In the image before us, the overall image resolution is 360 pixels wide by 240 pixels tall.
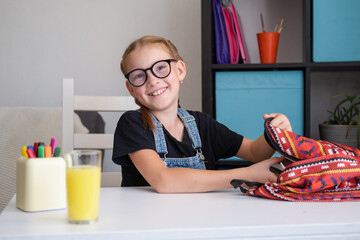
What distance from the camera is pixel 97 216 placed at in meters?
0.63

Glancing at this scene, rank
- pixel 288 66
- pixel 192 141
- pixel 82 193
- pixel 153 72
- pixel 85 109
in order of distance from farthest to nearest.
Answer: pixel 288 66
pixel 85 109
pixel 192 141
pixel 153 72
pixel 82 193

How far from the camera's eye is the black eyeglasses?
1168mm

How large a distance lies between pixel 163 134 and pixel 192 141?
0.12 metres

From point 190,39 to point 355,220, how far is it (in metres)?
1.97

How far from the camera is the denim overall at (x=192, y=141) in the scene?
1.17m

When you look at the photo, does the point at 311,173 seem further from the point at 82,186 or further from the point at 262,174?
the point at 82,186

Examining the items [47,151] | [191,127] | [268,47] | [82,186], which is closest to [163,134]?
[191,127]

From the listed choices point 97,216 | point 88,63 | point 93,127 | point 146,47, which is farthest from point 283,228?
point 88,63

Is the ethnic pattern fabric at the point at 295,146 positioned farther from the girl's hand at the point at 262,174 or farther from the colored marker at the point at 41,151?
the colored marker at the point at 41,151

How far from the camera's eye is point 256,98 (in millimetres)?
1938

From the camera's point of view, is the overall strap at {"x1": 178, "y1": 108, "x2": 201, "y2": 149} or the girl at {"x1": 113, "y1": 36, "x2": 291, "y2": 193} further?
the overall strap at {"x1": 178, "y1": 108, "x2": 201, "y2": 149}

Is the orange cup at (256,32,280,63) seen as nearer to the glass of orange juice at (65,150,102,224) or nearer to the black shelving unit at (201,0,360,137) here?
the black shelving unit at (201,0,360,137)

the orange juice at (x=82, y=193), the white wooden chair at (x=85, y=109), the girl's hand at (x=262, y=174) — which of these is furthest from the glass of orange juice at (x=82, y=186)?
the white wooden chair at (x=85, y=109)

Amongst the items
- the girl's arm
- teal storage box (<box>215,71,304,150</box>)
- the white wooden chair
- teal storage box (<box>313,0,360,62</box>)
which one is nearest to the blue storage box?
teal storage box (<box>215,71,304,150</box>)
